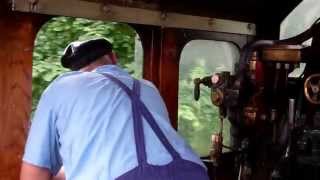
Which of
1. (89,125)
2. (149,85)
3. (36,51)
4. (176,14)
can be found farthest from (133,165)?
(176,14)

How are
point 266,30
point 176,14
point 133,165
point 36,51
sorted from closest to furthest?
point 133,165
point 36,51
point 176,14
point 266,30

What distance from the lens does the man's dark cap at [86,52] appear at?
2164 mm

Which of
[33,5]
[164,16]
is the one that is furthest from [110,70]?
[164,16]

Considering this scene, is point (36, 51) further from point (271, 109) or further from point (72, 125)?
point (271, 109)

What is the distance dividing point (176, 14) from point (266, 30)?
0.84 metres

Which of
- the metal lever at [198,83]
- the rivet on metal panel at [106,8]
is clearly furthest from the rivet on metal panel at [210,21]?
the rivet on metal panel at [106,8]

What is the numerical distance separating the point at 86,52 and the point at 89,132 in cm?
36

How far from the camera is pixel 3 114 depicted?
2559 millimetres

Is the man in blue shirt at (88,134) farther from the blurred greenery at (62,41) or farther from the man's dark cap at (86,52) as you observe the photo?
the blurred greenery at (62,41)

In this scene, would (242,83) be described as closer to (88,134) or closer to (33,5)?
(33,5)

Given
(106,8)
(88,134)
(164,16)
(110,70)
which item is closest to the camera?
(88,134)

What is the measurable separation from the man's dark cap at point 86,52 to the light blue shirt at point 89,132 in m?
0.11

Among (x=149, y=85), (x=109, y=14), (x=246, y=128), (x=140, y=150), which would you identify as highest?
(x=109, y=14)

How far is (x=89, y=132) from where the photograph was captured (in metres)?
1.95
